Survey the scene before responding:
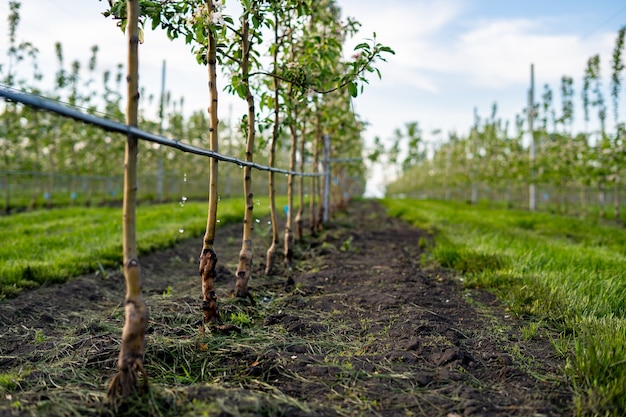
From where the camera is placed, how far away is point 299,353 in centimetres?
274

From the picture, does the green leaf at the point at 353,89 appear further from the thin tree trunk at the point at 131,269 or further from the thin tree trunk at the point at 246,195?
the thin tree trunk at the point at 131,269

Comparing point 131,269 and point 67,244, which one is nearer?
point 131,269

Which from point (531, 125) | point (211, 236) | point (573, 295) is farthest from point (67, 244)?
point (531, 125)

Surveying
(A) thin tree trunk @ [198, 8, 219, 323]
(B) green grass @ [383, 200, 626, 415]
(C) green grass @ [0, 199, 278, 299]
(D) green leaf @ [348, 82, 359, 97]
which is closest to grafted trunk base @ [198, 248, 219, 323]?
(A) thin tree trunk @ [198, 8, 219, 323]

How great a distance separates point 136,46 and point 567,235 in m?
10.2

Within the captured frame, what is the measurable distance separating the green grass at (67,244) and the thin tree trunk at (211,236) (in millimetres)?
464

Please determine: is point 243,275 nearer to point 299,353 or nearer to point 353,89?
point 299,353

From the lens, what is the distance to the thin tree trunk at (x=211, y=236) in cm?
316

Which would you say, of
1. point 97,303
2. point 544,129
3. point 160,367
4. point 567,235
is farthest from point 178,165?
point 160,367

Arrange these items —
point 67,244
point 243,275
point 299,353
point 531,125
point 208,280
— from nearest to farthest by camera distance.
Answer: point 299,353, point 208,280, point 243,275, point 67,244, point 531,125

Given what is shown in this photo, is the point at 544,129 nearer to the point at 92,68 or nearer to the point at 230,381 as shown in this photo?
the point at 92,68

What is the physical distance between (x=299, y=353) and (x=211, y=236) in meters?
1.03

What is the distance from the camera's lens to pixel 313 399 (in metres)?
2.16

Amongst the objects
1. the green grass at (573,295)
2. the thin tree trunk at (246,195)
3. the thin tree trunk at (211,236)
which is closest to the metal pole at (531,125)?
the green grass at (573,295)
